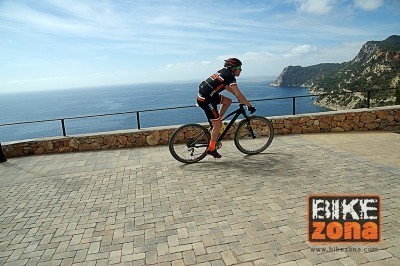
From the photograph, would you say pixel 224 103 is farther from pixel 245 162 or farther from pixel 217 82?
pixel 245 162

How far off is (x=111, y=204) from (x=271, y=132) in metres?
3.72

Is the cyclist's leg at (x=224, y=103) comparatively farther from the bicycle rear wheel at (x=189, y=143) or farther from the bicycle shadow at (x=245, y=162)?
the bicycle shadow at (x=245, y=162)

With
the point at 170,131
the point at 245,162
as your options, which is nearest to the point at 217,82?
the point at 245,162

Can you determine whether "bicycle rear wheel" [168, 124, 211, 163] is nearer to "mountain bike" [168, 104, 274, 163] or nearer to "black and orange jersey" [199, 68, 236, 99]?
"mountain bike" [168, 104, 274, 163]

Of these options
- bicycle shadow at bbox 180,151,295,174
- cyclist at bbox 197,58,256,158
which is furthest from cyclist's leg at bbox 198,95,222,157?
bicycle shadow at bbox 180,151,295,174

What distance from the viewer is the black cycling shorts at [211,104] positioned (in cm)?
503

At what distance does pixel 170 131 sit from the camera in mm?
6902

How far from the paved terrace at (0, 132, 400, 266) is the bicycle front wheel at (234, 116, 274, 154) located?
0.21 m

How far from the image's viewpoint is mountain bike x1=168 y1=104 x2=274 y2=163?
5.28 meters

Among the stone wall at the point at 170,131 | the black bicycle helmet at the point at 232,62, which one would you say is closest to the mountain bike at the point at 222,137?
the black bicycle helmet at the point at 232,62

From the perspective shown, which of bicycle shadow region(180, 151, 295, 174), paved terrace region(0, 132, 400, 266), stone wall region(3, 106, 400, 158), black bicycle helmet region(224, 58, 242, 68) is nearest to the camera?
paved terrace region(0, 132, 400, 266)

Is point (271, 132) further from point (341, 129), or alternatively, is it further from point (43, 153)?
point (43, 153)

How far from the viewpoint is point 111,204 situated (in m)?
3.70

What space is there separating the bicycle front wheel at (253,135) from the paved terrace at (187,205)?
0.21 m
